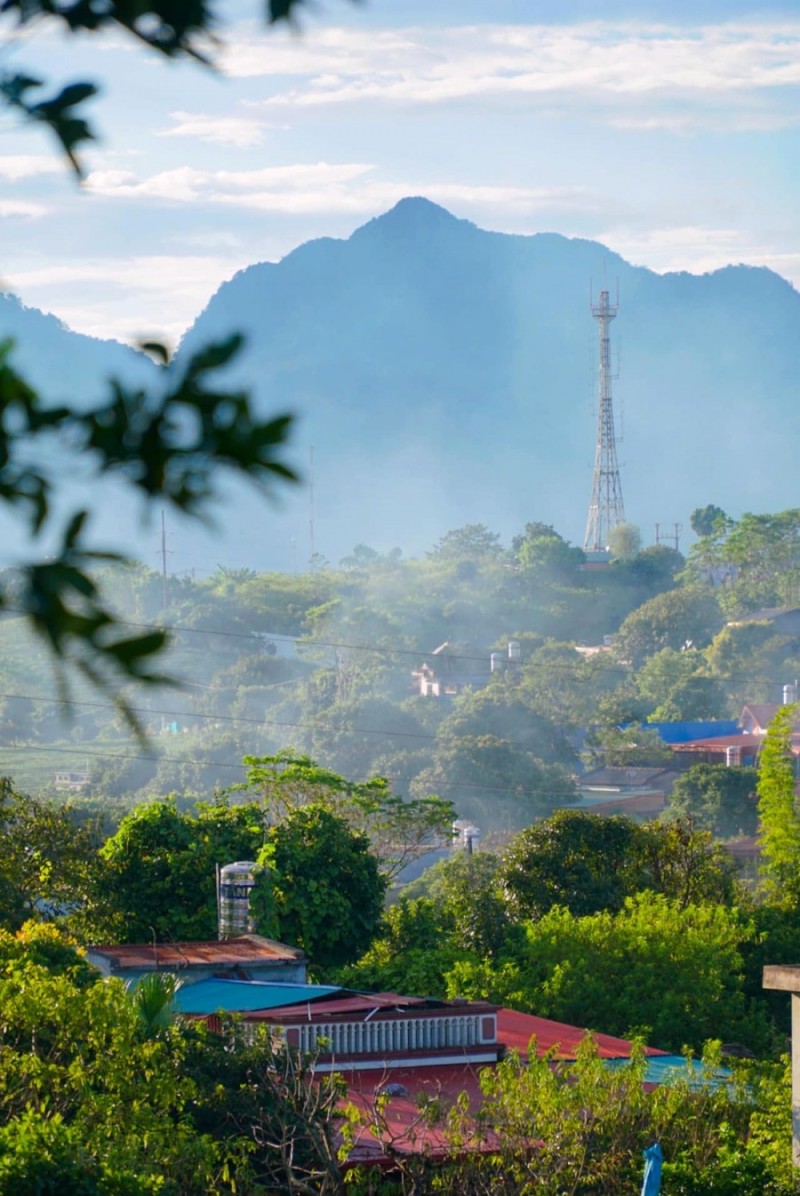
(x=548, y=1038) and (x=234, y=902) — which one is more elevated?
(x=234, y=902)

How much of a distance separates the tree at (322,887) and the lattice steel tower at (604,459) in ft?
300

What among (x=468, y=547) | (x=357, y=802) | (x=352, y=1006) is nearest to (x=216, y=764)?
(x=357, y=802)

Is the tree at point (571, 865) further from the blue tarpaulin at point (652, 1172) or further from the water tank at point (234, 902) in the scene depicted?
the blue tarpaulin at point (652, 1172)

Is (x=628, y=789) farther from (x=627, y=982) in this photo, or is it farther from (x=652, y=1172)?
(x=652, y=1172)

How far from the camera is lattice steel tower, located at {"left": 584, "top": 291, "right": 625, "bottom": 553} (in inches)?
4345

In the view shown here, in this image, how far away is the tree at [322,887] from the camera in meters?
17.5

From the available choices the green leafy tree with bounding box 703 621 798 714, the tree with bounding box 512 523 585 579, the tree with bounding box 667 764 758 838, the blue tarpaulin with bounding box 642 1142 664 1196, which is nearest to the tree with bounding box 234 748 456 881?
the tree with bounding box 667 764 758 838

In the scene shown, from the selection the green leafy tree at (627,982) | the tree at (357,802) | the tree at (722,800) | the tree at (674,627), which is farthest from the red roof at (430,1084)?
the tree at (674,627)

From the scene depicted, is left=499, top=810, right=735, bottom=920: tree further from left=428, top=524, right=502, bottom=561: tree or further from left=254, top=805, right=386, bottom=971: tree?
left=428, top=524, right=502, bottom=561: tree

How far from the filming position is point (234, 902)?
1580cm

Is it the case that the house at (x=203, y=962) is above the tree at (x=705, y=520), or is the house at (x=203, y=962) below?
below

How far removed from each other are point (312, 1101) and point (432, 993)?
7530 millimetres

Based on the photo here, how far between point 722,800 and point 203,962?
110ft

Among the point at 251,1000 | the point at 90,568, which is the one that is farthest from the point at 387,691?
the point at 90,568
